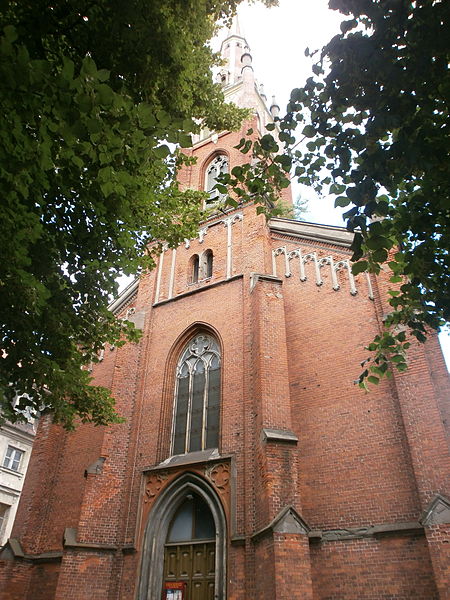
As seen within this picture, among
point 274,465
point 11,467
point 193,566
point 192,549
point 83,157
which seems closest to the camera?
point 83,157

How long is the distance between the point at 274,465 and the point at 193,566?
3129 mm

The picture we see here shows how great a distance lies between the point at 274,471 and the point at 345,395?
2556 millimetres

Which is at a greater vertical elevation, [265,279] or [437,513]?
[265,279]

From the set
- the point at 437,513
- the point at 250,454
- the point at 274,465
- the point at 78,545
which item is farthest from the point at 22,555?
the point at 437,513

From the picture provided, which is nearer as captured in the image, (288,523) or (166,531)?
(288,523)

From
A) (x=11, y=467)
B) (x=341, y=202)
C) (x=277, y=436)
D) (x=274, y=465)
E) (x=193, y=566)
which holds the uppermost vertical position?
(x=11, y=467)

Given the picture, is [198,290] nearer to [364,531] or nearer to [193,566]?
[193,566]

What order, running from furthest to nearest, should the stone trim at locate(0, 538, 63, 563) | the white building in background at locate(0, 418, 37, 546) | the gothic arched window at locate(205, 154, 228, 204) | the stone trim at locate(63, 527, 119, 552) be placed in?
the white building in background at locate(0, 418, 37, 546), the gothic arched window at locate(205, 154, 228, 204), the stone trim at locate(0, 538, 63, 563), the stone trim at locate(63, 527, 119, 552)

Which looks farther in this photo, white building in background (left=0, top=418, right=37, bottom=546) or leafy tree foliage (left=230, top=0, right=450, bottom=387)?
white building in background (left=0, top=418, right=37, bottom=546)

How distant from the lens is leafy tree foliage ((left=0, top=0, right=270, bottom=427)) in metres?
4.21

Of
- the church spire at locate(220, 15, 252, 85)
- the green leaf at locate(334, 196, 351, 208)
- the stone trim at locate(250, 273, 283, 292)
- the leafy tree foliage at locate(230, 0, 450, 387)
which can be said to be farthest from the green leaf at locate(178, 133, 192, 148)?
the church spire at locate(220, 15, 252, 85)

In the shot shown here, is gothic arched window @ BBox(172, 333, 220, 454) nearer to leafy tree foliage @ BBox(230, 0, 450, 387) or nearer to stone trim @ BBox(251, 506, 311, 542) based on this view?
stone trim @ BBox(251, 506, 311, 542)

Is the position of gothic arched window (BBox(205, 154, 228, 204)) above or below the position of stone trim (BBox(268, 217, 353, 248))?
above

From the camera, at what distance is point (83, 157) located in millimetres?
5871
